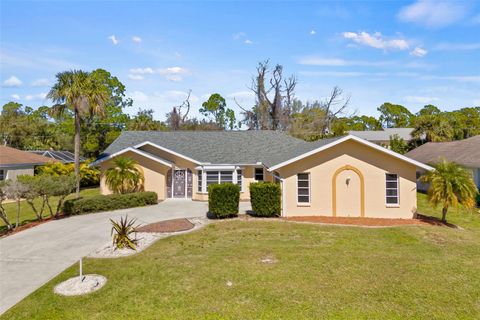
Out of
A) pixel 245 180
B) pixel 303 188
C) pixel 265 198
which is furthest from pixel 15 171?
pixel 303 188

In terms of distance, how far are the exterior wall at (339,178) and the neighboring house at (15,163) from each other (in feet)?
81.8

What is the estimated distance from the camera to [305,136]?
51.0m

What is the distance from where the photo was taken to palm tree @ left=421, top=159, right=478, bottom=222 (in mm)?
15445

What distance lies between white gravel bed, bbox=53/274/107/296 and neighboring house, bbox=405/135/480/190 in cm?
2528

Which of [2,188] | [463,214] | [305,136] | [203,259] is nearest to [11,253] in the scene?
[2,188]

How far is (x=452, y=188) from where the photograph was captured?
1573 cm

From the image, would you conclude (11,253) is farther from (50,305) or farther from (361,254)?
(361,254)

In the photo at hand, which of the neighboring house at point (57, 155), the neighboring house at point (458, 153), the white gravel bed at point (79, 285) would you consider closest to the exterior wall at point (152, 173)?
the white gravel bed at point (79, 285)

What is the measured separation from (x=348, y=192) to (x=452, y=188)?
16.7 feet

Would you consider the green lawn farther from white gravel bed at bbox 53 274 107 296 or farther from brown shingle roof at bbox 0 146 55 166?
brown shingle roof at bbox 0 146 55 166

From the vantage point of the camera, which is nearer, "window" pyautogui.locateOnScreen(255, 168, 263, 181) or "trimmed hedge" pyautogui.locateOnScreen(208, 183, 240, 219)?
"trimmed hedge" pyautogui.locateOnScreen(208, 183, 240, 219)

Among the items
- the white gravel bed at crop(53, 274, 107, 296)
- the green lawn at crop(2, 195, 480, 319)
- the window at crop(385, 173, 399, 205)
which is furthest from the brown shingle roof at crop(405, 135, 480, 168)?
the white gravel bed at crop(53, 274, 107, 296)

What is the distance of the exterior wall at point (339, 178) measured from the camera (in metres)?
17.6

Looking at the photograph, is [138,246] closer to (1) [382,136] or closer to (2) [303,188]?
(2) [303,188]
